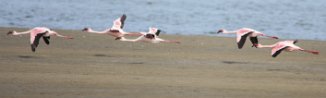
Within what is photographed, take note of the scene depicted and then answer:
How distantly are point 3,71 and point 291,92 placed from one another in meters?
4.44

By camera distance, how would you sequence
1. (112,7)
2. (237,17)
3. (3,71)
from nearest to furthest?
1. (3,71)
2. (237,17)
3. (112,7)

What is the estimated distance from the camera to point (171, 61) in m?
18.3

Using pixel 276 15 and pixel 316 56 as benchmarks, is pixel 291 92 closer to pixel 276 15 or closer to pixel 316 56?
pixel 316 56

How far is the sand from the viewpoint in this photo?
14.2m

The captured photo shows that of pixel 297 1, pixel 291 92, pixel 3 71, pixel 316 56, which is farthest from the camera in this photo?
pixel 297 1

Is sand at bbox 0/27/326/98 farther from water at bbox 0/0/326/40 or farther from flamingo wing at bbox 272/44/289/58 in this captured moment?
water at bbox 0/0/326/40

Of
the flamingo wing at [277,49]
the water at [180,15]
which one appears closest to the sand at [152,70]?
the flamingo wing at [277,49]

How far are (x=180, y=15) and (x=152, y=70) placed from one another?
14240 mm

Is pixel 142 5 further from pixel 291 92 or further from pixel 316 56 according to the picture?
pixel 291 92

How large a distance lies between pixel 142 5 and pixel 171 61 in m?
15.9

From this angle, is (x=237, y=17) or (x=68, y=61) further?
(x=237, y=17)

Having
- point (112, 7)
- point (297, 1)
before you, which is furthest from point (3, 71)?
point (297, 1)

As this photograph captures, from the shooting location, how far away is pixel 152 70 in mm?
16734

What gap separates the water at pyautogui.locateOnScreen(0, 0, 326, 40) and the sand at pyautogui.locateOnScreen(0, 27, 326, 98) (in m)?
4.24
